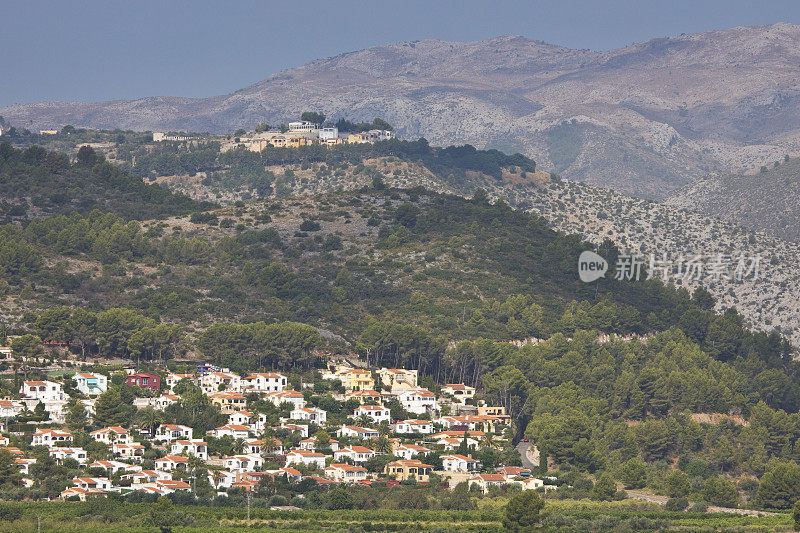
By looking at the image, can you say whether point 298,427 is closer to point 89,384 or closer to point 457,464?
point 457,464

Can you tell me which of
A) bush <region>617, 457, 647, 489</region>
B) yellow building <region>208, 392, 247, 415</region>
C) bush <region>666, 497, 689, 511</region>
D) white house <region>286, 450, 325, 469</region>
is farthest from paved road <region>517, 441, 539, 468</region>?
yellow building <region>208, 392, 247, 415</region>

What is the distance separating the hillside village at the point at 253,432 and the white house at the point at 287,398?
139mm

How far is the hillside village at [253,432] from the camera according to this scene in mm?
93938

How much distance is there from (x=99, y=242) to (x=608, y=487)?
218 feet

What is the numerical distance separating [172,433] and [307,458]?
944cm

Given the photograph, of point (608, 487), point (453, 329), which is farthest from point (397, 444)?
point (453, 329)

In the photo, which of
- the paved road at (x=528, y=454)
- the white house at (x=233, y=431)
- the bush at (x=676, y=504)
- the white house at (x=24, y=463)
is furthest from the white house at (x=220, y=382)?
the bush at (x=676, y=504)

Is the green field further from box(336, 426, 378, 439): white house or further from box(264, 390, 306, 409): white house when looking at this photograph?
box(264, 390, 306, 409): white house

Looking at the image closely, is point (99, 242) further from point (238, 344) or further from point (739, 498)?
point (739, 498)

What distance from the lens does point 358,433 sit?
344 ft

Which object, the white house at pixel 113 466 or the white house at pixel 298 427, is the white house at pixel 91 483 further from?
the white house at pixel 298 427

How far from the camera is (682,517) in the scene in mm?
92125

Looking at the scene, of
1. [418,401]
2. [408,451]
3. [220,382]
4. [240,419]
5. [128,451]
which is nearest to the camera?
[128,451]

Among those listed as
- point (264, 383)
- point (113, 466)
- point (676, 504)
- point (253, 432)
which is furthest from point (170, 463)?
point (676, 504)
